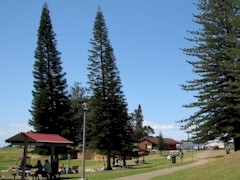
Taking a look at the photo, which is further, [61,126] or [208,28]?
[61,126]

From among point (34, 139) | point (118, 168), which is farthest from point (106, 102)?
point (34, 139)

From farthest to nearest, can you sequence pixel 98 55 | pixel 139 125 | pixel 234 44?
1. pixel 139 125
2. pixel 98 55
3. pixel 234 44

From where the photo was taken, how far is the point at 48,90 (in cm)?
4859

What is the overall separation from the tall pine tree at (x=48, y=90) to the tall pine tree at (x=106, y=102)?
5043 mm

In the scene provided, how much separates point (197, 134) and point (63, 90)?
67.1 feet

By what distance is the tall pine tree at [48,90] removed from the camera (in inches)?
1901

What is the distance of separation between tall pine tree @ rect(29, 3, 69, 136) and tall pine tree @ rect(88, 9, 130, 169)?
504 cm

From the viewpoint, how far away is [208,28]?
3600cm

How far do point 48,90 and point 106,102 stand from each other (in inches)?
311

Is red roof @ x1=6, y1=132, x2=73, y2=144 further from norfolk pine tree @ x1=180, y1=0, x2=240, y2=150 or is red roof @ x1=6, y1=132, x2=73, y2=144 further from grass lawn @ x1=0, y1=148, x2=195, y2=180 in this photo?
norfolk pine tree @ x1=180, y1=0, x2=240, y2=150

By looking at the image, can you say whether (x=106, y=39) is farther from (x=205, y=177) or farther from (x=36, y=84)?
(x=205, y=177)

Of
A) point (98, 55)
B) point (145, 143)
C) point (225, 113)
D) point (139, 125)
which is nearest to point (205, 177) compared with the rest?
point (225, 113)

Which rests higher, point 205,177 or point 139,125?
point 139,125

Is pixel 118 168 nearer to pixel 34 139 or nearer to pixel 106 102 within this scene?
pixel 106 102
